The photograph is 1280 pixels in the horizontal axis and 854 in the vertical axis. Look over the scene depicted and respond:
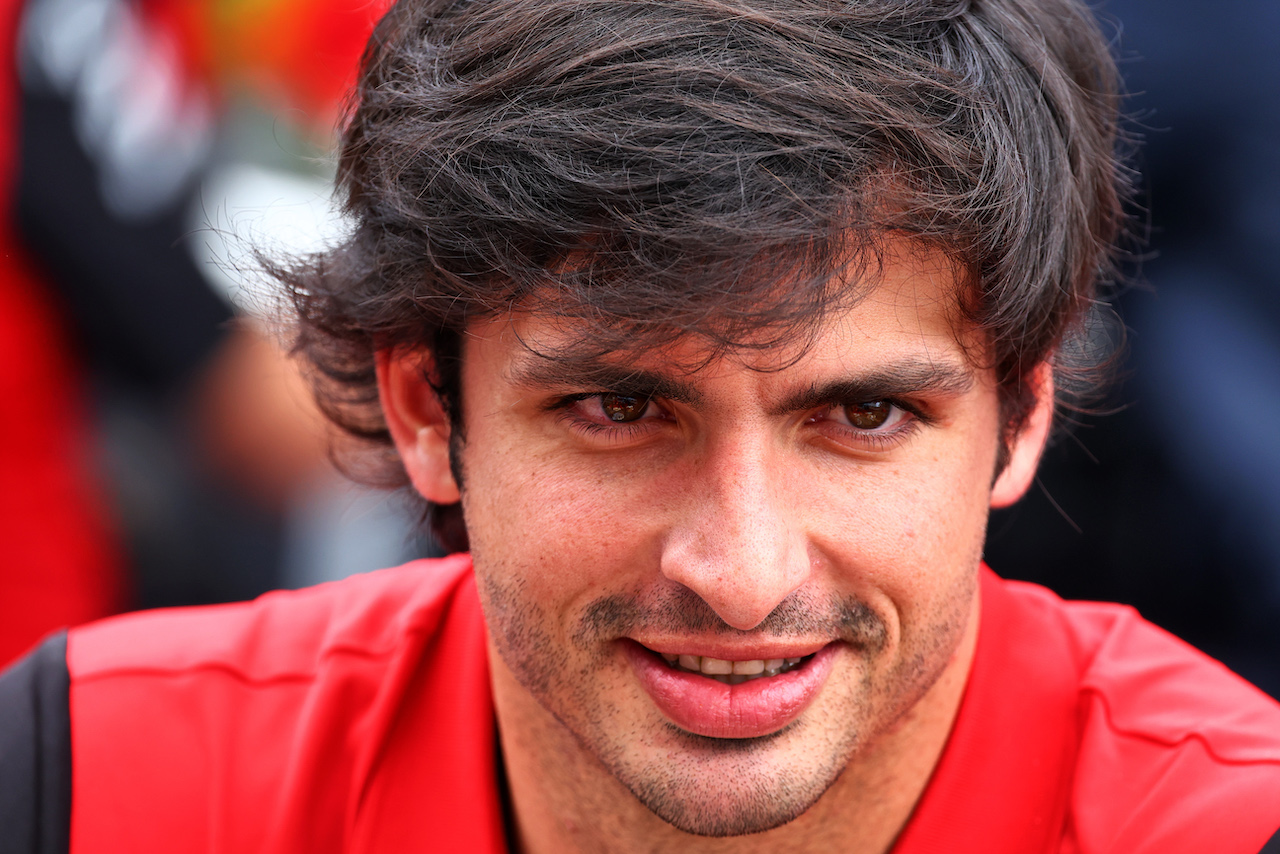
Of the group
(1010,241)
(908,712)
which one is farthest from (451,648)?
(1010,241)

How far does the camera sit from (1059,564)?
10.3 ft

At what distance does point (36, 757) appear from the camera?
2.15 meters

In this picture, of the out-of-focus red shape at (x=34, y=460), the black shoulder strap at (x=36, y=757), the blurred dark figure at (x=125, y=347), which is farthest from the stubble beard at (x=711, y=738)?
the out-of-focus red shape at (x=34, y=460)

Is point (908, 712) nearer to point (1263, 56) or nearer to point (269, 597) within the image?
point (269, 597)

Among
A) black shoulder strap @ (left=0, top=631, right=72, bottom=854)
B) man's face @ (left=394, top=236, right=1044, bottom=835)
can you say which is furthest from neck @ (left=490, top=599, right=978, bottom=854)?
black shoulder strap @ (left=0, top=631, right=72, bottom=854)

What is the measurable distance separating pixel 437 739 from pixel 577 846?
31 cm

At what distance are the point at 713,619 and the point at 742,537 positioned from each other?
5.9 inches

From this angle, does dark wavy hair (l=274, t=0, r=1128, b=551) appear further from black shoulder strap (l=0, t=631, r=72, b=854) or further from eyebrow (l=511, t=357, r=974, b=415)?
black shoulder strap (l=0, t=631, r=72, b=854)

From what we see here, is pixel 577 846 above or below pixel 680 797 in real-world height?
below

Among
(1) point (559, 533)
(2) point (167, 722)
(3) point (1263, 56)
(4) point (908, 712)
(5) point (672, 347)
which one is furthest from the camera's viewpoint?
(3) point (1263, 56)

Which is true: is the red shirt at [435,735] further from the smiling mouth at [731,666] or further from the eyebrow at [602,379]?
the eyebrow at [602,379]

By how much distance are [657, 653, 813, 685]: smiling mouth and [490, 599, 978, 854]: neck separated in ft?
0.70

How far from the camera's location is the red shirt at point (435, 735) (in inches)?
73.8

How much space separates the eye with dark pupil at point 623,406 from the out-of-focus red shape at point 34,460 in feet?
8.93
